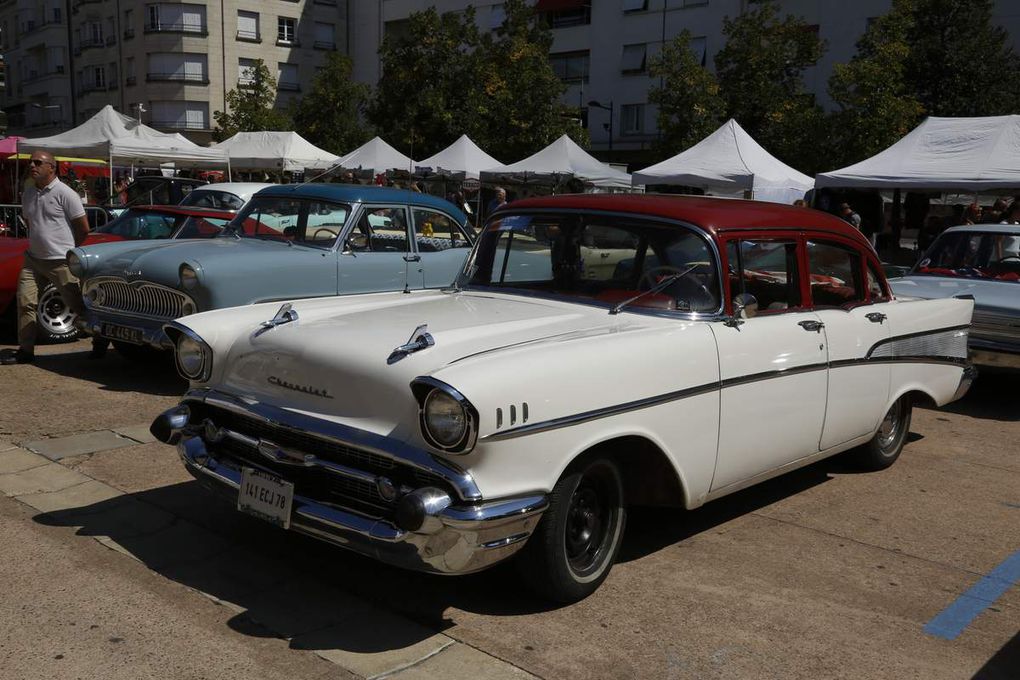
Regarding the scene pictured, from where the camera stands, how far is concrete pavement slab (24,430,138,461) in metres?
5.66

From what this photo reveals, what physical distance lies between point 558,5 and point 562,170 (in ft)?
71.1

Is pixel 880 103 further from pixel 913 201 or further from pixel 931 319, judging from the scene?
pixel 931 319

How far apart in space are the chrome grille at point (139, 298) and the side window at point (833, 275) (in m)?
4.62

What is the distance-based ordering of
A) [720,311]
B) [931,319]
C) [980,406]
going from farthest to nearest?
1. [980,406]
2. [931,319]
3. [720,311]

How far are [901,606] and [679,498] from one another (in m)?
1.04

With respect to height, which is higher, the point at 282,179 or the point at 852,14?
the point at 852,14

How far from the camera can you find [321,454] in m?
3.61

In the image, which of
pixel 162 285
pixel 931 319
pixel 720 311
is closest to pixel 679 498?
pixel 720 311

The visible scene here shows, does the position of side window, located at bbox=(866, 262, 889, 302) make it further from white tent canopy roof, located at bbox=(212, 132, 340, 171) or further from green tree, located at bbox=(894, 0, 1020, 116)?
green tree, located at bbox=(894, 0, 1020, 116)

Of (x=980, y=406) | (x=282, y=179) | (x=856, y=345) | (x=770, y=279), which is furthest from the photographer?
(x=282, y=179)

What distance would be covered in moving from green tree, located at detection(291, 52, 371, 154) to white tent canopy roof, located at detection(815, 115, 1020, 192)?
958 inches

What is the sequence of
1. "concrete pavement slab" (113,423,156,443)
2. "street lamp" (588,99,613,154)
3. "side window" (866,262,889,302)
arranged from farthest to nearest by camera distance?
"street lamp" (588,99,613,154), "concrete pavement slab" (113,423,156,443), "side window" (866,262,889,302)

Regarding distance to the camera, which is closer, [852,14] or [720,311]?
[720,311]

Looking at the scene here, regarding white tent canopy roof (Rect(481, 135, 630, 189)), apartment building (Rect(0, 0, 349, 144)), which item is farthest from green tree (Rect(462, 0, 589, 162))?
apartment building (Rect(0, 0, 349, 144))
